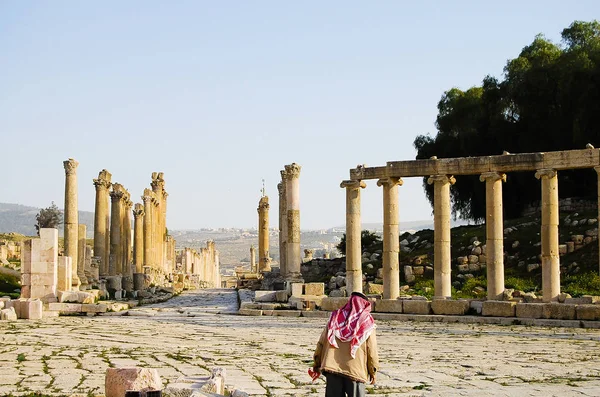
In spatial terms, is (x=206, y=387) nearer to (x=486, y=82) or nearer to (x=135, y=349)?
(x=135, y=349)

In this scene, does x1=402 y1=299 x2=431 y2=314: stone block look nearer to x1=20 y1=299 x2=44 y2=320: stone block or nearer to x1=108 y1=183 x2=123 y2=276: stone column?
x1=20 y1=299 x2=44 y2=320: stone block

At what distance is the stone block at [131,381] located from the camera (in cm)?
1057

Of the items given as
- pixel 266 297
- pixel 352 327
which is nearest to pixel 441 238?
pixel 266 297

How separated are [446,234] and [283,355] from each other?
1303cm

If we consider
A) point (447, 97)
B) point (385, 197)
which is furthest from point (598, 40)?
point (385, 197)

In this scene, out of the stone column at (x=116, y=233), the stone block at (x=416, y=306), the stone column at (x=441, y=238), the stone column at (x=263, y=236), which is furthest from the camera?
the stone column at (x=263, y=236)

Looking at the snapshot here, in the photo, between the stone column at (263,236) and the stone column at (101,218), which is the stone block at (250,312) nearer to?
the stone column at (101,218)

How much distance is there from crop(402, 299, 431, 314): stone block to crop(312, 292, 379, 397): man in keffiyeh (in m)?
18.4

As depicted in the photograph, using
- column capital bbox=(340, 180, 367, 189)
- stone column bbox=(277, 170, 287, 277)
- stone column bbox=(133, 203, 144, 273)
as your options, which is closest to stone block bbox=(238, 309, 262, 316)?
column capital bbox=(340, 180, 367, 189)

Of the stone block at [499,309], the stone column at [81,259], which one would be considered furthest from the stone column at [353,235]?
the stone column at [81,259]

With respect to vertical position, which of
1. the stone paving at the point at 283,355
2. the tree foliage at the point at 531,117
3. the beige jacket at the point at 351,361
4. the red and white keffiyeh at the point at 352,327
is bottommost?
the stone paving at the point at 283,355

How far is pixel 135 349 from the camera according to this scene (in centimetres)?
1795

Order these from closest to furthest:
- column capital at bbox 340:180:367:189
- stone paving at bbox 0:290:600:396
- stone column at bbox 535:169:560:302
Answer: stone paving at bbox 0:290:600:396 → stone column at bbox 535:169:560:302 → column capital at bbox 340:180:367:189

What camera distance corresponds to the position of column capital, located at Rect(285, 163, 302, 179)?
3825 cm
